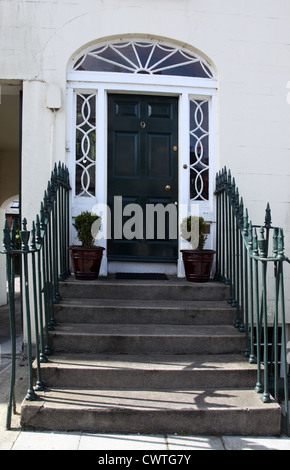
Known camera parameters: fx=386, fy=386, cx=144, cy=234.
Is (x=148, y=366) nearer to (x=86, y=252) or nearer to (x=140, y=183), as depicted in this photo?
(x=86, y=252)

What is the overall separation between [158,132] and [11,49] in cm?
188

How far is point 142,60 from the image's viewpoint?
15.1 feet

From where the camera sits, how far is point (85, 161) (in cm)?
452

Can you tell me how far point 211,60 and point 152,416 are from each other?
385 centimetres

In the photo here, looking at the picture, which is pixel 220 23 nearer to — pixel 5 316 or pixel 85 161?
pixel 85 161

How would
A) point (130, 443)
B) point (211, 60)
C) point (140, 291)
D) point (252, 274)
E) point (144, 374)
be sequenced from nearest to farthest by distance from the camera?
point (130, 443) < point (144, 374) < point (252, 274) < point (140, 291) < point (211, 60)

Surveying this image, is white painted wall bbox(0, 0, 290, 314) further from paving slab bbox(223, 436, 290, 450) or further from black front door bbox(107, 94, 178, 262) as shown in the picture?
paving slab bbox(223, 436, 290, 450)

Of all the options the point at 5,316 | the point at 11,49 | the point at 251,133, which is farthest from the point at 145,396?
the point at 5,316

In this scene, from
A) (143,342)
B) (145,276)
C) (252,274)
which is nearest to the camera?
(252,274)

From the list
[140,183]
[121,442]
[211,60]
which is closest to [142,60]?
[211,60]

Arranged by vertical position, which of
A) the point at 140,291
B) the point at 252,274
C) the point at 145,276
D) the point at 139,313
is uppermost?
the point at 252,274

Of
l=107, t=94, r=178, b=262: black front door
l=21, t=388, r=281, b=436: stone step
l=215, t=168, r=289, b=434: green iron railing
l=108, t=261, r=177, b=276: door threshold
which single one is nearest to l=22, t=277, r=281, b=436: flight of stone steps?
l=21, t=388, r=281, b=436: stone step

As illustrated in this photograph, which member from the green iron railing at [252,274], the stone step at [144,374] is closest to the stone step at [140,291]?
the green iron railing at [252,274]
